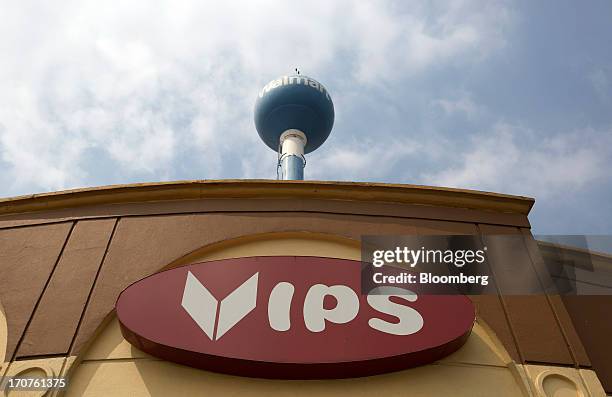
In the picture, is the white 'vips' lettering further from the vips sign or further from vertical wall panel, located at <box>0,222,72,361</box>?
vertical wall panel, located at <box>0,222,72,361</box>

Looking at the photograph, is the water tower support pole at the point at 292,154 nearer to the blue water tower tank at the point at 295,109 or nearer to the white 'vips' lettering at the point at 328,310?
the blue water tower tank at the point at 295,109

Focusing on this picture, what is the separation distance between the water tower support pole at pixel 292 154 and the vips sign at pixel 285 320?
1185 centimetres

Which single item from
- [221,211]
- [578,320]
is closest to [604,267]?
[578,320]

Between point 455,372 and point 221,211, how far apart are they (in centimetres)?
416

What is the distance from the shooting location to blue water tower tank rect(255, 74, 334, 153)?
1903 cm

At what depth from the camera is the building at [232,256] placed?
6.44 m

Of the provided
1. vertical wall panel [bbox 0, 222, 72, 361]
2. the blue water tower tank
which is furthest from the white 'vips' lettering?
the blue water tower tank

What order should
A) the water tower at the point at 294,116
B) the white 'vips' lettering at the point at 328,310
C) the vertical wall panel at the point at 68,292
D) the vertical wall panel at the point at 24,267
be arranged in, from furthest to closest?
the water tower at the point at 294,116 < the vertical wall panel at the point at 24,267 < the vertical wall panel at the point at 68,292 < the white 'vips' lettering at the point at 328,310

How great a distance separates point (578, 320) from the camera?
313 inches

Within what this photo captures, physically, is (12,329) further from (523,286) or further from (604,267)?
(604,267)

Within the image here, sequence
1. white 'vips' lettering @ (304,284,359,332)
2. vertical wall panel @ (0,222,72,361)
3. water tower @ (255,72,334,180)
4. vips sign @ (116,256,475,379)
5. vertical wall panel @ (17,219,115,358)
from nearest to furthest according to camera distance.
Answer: vips sign @ (116,256,475,379), white 'vips' lettering @ (304,284,359,332), vertical wall panel @ (17,219,115,358), vertical wall panel @ (0,222,72,361), water tower @ (255,72,334,180)

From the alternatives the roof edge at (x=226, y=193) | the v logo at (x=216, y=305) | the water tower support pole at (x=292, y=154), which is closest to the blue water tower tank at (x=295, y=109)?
the water tower support pole at (x=292, y=154)

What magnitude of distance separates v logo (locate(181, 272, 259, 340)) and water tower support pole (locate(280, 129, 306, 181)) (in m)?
12.0

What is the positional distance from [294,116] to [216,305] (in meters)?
13.4
